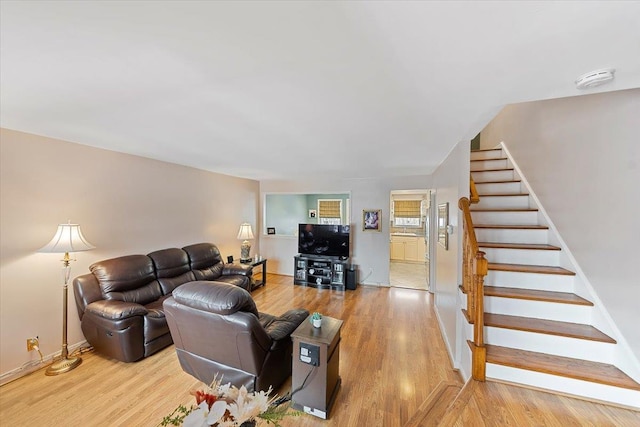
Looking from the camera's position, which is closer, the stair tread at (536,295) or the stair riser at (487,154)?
the stair tread at (536,295)

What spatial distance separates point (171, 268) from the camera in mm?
3602

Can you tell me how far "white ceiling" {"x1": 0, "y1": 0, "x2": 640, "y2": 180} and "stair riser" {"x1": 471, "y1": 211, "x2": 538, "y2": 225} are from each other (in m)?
1.25

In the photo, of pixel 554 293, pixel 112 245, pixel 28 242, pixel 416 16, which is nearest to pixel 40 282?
pixel 28 242

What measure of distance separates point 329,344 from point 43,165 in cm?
345

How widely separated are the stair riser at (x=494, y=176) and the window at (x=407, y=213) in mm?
4290

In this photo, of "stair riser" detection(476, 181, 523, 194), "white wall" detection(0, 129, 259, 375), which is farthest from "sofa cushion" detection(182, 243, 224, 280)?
"stair riser" detection(476, 181, 523, 194)

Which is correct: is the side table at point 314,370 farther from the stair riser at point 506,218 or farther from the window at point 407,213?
the window at point 407,213

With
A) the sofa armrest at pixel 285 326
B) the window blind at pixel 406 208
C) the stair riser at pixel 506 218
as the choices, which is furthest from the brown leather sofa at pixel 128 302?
the window blind at pixel 406 208

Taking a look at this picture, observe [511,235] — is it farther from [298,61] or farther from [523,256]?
[298,61]

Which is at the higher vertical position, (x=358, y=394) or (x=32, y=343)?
(x=32, y=343)

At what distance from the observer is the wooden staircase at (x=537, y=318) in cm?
168

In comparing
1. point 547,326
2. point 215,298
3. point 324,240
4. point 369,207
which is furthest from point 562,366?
point 324,240

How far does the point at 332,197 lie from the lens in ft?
25.8

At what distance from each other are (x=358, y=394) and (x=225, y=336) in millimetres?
1291
